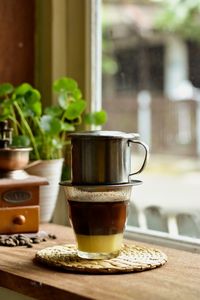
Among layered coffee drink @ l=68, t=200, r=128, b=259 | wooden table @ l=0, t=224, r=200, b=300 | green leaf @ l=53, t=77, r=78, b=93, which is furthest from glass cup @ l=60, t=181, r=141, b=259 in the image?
green leaf @ l=53, t=77, r=78, b=93

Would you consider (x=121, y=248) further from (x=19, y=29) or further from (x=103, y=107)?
(x=19, y=29)

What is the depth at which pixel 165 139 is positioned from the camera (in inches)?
87.6

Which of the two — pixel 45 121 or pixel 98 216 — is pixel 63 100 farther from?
pixel 98 216

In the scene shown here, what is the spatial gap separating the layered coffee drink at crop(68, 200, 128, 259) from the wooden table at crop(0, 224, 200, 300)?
0.33ft

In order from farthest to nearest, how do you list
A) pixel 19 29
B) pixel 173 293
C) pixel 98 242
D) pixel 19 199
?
pixel 19 29
pixel 19 199
pixel 98 242
pixel 173 293

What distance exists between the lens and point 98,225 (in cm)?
141

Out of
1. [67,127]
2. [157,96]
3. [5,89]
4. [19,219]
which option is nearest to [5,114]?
[5,89]

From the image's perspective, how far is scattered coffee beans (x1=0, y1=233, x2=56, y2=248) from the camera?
5.34 feet

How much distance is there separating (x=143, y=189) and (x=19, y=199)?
535mm

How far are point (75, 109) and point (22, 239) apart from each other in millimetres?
429

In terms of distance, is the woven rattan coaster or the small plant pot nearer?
the woven rattan coaster

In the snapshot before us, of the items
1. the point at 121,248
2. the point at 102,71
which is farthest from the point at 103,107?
the point at 121,248

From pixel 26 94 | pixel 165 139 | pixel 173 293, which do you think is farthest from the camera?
pixel 165 139

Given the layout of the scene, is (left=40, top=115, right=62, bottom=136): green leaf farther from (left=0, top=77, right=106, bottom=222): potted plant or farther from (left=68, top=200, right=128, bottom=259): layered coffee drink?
(left=68, top=200, right=128, bottom=259): layered coffee drink
